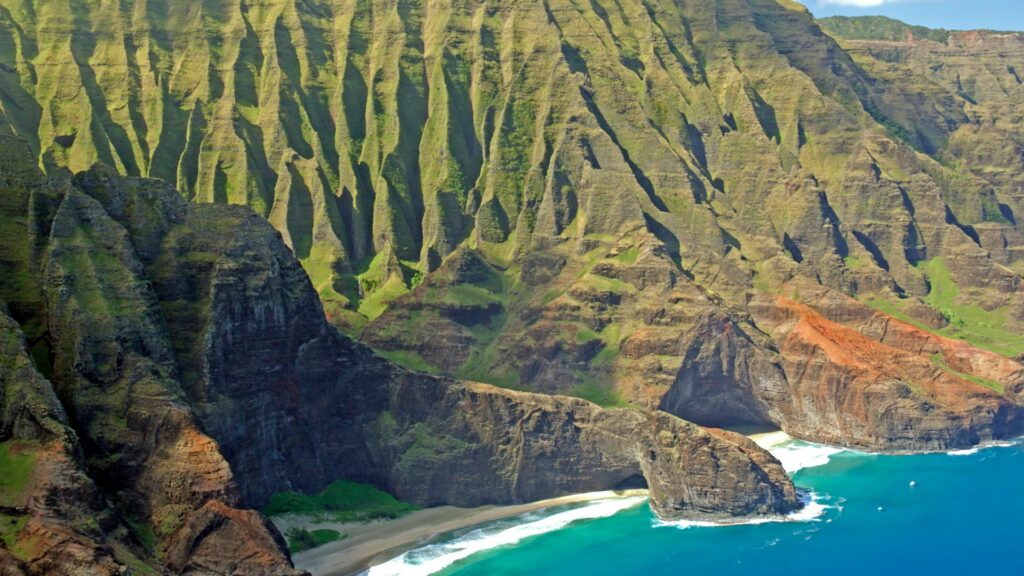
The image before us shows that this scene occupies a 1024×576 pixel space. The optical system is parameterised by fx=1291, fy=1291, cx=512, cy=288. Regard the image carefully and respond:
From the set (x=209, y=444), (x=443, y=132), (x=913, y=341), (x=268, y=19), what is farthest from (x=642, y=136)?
(x=209, y=444)

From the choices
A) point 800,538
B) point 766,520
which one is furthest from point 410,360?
point 800,538

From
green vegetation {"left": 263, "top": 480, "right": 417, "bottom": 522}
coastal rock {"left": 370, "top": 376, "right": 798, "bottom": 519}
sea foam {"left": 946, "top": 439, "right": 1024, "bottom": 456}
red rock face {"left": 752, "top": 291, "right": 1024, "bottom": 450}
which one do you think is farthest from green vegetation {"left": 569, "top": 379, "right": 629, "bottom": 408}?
sea foam {"left": 946, "top": 439, "right": 1024, "bottom": 456}

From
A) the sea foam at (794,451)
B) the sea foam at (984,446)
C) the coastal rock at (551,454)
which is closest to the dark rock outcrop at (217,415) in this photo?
the coastal rock at (551,454)

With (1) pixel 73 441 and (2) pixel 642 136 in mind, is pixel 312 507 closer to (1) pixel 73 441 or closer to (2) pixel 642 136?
(1) pixel 73 441

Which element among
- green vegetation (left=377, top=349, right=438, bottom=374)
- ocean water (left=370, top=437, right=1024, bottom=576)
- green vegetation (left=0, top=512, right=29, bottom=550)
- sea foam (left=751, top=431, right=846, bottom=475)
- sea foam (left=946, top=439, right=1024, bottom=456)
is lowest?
ocean water (left=370, top=437, right=1024, bottom=576)

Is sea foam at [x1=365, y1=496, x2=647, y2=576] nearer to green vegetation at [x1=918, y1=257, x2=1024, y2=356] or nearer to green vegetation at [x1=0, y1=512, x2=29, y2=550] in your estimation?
green vegetation at [x1=0, y1=512, x2=29, y2=550]

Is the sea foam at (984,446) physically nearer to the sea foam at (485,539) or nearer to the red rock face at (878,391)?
the red rock face at (878,391)

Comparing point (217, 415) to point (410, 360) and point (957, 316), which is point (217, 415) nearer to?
point (410, 360)
